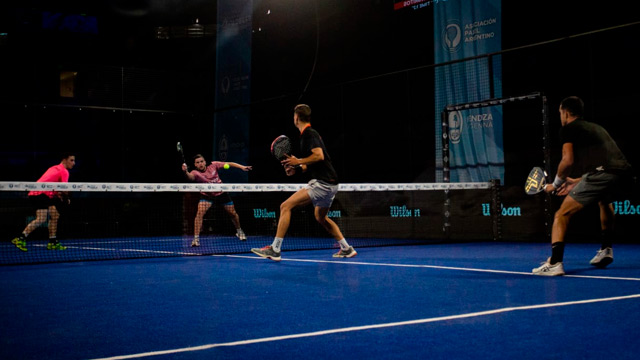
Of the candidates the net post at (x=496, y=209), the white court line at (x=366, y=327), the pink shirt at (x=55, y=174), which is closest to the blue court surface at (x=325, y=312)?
the white court line at (x=366, y=327)

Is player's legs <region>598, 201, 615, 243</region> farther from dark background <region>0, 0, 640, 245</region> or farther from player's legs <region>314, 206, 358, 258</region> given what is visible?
dark background <region>0, 0, 640, 245</region>

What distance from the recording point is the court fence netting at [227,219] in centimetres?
1165

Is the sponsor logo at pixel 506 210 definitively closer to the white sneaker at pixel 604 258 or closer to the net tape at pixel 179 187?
the net tape at pixel 179 187

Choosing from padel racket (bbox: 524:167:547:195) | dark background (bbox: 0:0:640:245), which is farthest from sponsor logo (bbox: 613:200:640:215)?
padel racket (bbox: 524:167:547:195)

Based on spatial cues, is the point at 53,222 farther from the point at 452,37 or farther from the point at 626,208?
the point at 626,208

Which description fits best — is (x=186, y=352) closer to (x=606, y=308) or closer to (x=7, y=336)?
(x=7, y=336)

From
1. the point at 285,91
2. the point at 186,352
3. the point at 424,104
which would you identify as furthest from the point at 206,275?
the point at 285,91

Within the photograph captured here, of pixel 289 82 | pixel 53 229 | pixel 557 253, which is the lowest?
pixel 557 253

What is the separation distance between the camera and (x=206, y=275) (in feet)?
25.3

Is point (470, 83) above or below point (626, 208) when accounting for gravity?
above

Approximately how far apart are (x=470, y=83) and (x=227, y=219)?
28.5 ft

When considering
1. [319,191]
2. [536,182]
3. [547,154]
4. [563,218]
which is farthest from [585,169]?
[547,154]

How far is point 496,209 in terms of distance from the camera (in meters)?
13.7

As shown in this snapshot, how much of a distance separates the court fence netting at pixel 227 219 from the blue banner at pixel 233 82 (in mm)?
1423
